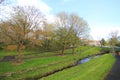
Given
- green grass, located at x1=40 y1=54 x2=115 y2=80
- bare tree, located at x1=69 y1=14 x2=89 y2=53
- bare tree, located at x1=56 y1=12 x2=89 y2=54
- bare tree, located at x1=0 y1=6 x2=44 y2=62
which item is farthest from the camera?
bare tree, located at x1=69 y1=14 x2=89 y2=53

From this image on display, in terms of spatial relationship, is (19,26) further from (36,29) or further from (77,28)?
(77,28)

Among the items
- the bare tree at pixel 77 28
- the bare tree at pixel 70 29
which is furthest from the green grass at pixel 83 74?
the bare tree at pixel 77 28

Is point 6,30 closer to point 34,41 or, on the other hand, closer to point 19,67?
point 34,41

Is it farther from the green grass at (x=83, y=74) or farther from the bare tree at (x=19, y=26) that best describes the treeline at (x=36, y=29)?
the green grass at (x=83, y=74)

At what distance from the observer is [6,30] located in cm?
3731

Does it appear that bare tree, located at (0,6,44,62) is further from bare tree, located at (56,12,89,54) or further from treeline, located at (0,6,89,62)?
bare tree, located at (56,12,89,54)

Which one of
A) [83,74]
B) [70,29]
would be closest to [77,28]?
[70,29]

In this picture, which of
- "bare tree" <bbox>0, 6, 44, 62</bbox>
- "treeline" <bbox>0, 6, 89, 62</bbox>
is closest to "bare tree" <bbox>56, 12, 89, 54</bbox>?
"treeline" <bbox>0, 6, 89, 62</bbox>

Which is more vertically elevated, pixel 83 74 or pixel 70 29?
pixel 70 29

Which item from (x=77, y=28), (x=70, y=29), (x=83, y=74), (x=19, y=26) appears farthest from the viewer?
(x=77, y=28)

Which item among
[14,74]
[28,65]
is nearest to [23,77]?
[14,74]

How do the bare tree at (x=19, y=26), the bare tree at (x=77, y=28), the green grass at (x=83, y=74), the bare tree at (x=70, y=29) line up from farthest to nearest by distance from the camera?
the bare tree at (x=77, y=28), the bare tree at (x=70, y=29), the bare tree at (x=19, y=26), the green grass at (x=83, y=74)

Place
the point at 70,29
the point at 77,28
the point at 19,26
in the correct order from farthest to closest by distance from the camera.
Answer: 1. the point at 77,28
2. the point at 70,29
3. the point at 19,26

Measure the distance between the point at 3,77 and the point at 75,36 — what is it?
118ft
